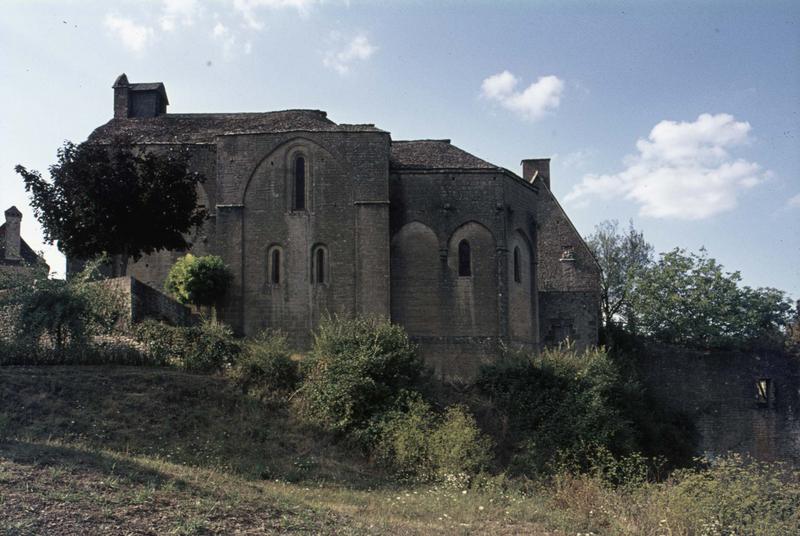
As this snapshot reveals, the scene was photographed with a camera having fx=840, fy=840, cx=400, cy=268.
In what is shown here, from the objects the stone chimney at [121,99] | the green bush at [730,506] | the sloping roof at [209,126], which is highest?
the stone chimney at [121,99]

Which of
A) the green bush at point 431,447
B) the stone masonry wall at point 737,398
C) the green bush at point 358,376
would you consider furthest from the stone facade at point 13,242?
the stone masonry wall at point 737,398

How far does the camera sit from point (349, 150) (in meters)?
27.6

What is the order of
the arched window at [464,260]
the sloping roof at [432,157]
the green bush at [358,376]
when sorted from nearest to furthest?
the green bush at [358,376] → the arched window at [464,260] → the sloping roof at [432,157]

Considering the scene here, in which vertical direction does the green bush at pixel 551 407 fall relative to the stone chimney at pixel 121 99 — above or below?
below

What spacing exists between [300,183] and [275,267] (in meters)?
2.91

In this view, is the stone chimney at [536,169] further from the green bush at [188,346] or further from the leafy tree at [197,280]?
the green bush at [188,346]

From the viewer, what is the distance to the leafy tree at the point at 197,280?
83.6 ft

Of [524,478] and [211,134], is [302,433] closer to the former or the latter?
[524,478]

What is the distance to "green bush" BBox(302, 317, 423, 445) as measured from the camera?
18031mm

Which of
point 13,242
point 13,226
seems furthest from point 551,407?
point 13,226

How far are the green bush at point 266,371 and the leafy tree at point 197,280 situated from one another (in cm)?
675

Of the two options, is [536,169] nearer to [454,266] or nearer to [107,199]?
[454,266]

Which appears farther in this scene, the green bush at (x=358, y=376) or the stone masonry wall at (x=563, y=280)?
the stone masonry wall at (x=563, y=280)

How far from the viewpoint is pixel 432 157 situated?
2952 cm
